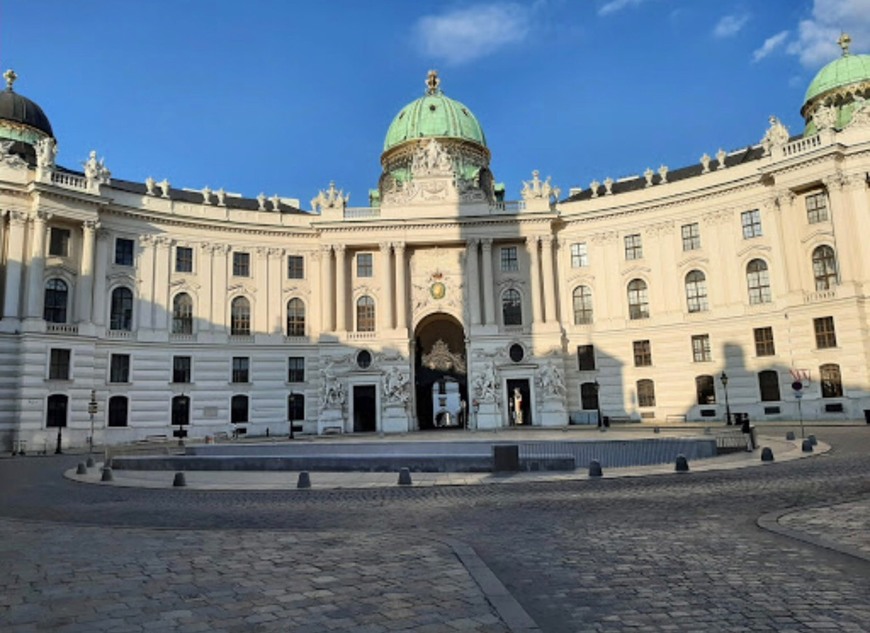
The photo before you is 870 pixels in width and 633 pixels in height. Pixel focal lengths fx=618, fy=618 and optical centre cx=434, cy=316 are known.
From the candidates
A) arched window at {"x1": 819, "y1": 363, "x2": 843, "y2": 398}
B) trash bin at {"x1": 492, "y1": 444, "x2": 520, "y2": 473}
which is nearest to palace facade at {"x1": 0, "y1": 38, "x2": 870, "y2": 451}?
arched window at {"x1": 819, "y1": 363, "x2": 843, "y2": 398}

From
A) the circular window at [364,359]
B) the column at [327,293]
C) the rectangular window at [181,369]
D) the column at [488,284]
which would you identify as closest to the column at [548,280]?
the column at [488,284]

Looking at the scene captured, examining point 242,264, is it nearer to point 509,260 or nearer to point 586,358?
point 509,260

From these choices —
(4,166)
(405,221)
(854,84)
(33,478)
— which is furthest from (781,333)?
(4,166)

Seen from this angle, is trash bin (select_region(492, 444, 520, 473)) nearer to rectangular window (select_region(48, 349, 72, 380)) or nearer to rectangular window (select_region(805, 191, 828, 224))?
rectangular window (select_region(48, 349, 72, 380))

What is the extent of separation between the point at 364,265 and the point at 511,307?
1441 centimetres

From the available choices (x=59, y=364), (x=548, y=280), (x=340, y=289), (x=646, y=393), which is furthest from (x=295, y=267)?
(x=646, y=393)

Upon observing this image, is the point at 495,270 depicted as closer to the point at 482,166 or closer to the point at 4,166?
the point at 482,166

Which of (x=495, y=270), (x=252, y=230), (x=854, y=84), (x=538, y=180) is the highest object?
(x=854, y=84)

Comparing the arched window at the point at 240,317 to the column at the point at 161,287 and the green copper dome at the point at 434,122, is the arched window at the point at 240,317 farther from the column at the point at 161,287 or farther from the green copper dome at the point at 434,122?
the green copper dome at the point at 434,122

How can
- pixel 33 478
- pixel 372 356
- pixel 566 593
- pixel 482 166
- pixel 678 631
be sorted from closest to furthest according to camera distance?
pixel 678 631
pixel 566 593
pixel 33 478
pixel 372 356
pixel 482 166

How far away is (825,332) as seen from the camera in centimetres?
4450

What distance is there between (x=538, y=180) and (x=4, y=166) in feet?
143

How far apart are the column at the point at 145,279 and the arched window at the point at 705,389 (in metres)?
45.6

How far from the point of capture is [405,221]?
56.6 m
